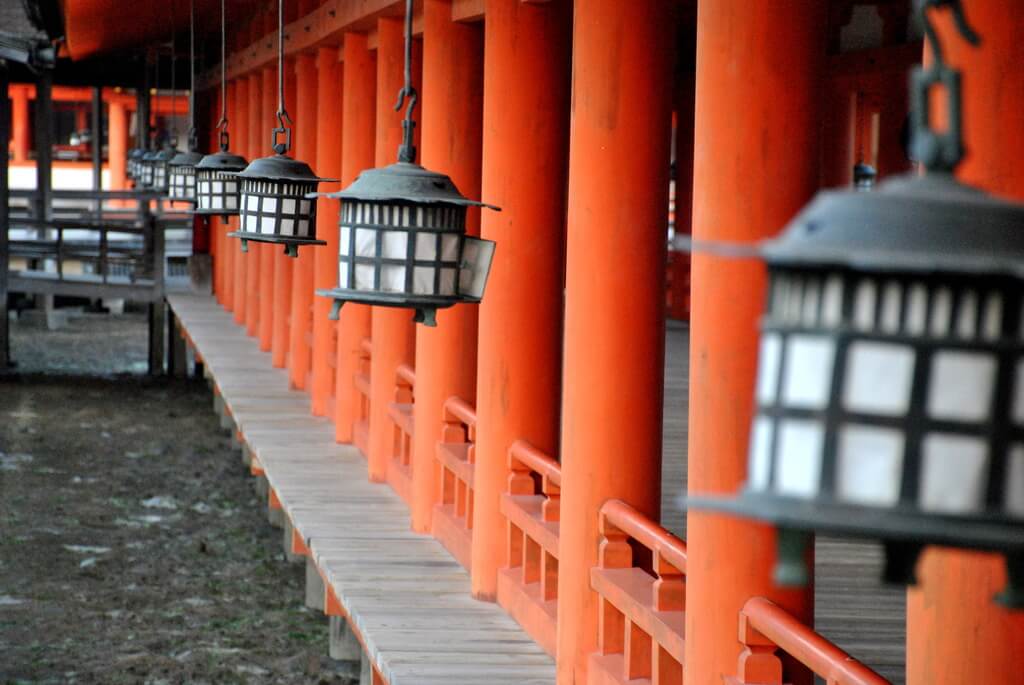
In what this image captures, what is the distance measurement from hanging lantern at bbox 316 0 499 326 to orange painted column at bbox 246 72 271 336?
11.4 meters

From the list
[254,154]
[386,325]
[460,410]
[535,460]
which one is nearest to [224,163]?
[386,325]

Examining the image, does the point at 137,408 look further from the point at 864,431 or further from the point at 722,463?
the point at 864,431

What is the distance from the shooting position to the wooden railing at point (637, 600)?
452 cm

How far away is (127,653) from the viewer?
29.8ft

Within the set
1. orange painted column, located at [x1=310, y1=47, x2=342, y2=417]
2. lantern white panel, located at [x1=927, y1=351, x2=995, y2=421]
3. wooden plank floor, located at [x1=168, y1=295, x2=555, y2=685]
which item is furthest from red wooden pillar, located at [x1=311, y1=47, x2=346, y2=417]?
lantern white panel, located at [x1=927, y1=351, x2=995, y2=421]

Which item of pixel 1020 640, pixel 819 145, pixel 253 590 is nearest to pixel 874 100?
pixel 253 590

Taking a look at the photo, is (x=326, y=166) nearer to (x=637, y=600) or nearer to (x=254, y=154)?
(x=254, y=154)

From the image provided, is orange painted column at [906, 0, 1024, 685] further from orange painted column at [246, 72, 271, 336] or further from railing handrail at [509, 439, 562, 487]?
orange painted column at [246, 72, 271, 336]

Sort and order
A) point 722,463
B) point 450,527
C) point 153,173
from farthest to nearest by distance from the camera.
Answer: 1. point 153,173
2. point 450,527
3. point 722,463

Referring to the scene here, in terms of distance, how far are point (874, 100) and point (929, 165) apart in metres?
15.0

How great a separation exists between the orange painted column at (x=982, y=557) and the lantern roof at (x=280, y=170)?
3551 millimetres

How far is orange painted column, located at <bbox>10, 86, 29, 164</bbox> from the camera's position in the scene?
35000 mm

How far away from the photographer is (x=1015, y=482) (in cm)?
145

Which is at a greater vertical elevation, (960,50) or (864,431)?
(960,50)
